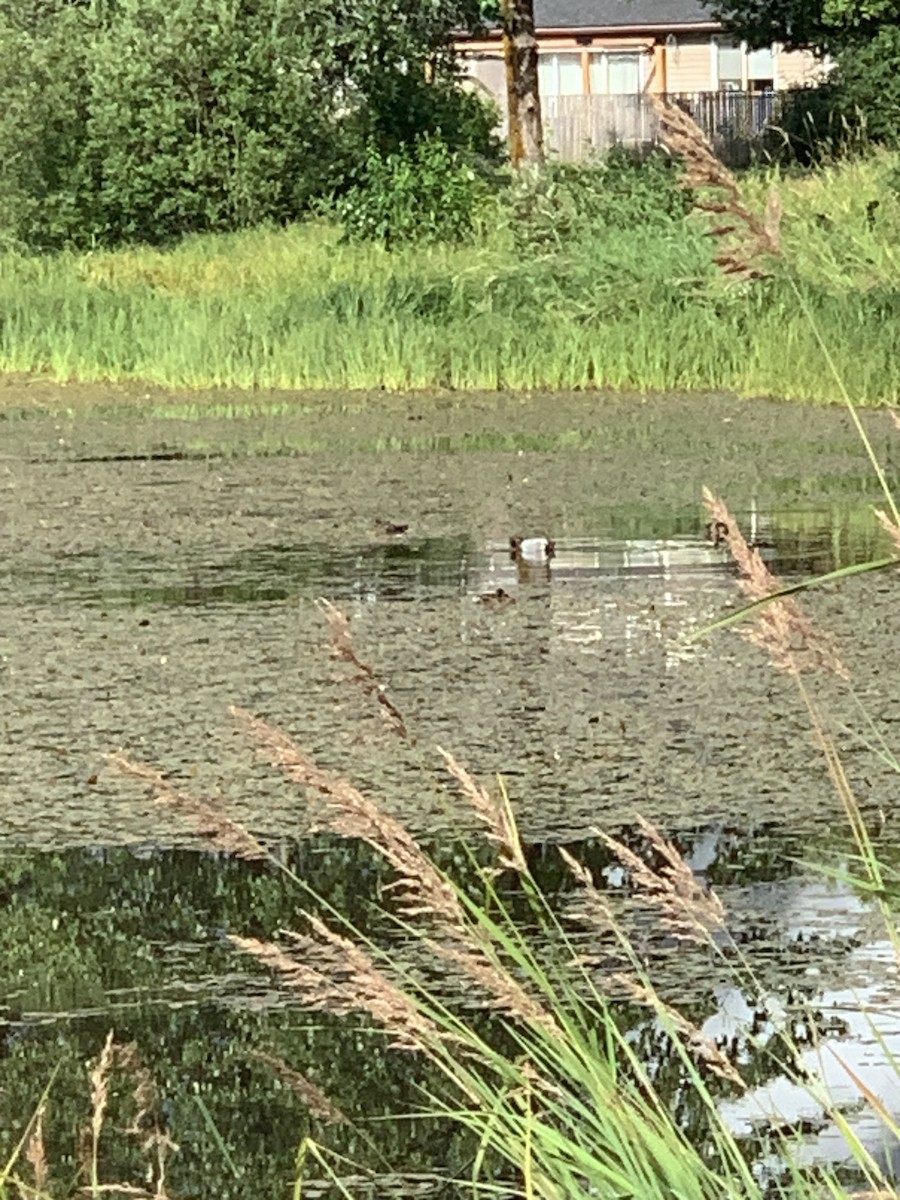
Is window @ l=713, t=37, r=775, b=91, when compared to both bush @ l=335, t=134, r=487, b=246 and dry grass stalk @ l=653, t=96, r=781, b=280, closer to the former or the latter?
bush @ l=335, t=134, r=487, b=246

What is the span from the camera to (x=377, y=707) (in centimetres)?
705

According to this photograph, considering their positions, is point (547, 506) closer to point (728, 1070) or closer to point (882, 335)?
point (882, 335)

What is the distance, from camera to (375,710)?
282 inches

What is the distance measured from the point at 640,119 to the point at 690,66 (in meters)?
8.81

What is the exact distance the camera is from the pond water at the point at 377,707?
169 inches

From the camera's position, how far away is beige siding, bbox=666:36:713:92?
50.0 meters

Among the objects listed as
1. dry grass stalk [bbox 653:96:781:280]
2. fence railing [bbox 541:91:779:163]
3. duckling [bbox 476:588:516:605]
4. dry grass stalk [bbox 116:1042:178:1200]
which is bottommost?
fence railing [bbox 541:91:779:163]

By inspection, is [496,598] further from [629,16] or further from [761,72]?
[761,72]

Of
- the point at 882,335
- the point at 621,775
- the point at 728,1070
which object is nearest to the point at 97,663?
the point at 621,775

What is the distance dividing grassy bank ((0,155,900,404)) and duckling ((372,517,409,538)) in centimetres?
441

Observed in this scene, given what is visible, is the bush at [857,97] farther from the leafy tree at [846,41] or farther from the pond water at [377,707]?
the pond water at [377,707]

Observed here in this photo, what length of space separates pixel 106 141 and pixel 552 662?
22.6m

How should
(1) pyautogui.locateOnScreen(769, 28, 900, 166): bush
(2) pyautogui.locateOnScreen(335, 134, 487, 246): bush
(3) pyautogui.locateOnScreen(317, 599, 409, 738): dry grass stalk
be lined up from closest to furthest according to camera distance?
(3) pyautogui.locateOnScreen(317, 599, 409, 738): dry grass stalk → (2) pyautogui.locateOnScreen(335, 134, 487, 246): bush → (1) pyautogui.locateOnScreen(769, 28, 900, 166): bush

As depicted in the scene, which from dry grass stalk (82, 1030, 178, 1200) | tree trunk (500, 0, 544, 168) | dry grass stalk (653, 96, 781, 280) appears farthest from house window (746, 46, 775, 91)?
dry grass stalk (653, 96, 781, 280)
